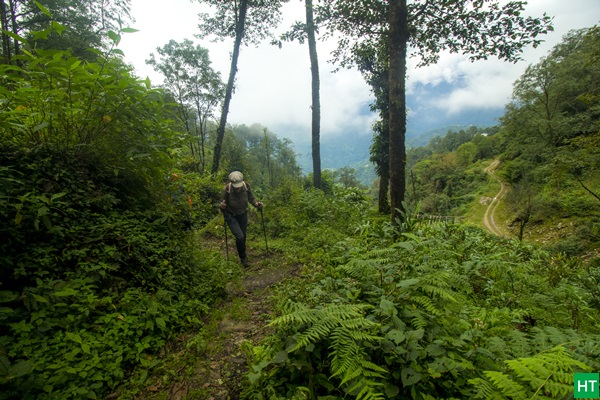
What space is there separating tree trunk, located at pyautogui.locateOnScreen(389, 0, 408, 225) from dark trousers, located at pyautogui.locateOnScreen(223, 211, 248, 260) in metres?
3.56

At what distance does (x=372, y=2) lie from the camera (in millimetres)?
6941

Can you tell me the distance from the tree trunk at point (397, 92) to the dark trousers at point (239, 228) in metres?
3.56

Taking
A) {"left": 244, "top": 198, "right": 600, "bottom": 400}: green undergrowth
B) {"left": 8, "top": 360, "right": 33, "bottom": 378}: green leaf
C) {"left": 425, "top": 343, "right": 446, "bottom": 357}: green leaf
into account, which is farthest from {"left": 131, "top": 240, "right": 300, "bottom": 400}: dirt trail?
{"left": 425, "top": 343, "right": 446, "bottom": 357}: green leaf

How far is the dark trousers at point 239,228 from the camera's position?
5.96m

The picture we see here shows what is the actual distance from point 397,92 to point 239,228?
482cm

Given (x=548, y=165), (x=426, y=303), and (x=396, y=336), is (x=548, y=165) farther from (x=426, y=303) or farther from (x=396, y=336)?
(x=396, y=336)

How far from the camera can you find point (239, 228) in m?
6.01

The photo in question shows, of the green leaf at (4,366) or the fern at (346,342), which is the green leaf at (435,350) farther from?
the green leaf at (4,366)

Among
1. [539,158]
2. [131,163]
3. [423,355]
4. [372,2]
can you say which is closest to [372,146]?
[372,2]

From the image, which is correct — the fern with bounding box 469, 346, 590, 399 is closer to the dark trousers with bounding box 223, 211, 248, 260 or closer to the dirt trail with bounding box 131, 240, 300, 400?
the dirt trail with bounding box 131, 240, 300, 400

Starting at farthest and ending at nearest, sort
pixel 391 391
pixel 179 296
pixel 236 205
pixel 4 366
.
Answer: pixel 236 205, pixel 179 296, pixel 4 366, pixel 391 391

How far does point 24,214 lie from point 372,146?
14958mm

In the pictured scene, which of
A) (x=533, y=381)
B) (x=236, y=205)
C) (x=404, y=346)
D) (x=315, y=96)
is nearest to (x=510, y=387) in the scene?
(x=533, y=381)

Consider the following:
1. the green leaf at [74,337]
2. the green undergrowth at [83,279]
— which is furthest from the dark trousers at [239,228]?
the green leaf at [74,337]
